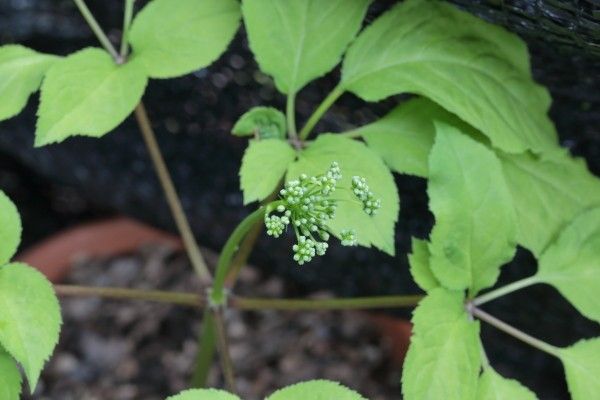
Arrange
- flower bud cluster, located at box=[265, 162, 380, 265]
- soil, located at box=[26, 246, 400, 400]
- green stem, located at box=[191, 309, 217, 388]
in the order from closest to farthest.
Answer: flower bud cluster, located at box=[265, 162, 380, 265]
green stem, located at box=[191, 309, 217, 388]
soil, located at box=[26, 246, 400, 400]

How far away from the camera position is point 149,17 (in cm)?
82

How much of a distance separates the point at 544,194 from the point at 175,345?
0.80 metres

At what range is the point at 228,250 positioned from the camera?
778 millimetres

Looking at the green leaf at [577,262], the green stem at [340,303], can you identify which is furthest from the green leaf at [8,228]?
→ the green leaf at [577,262]

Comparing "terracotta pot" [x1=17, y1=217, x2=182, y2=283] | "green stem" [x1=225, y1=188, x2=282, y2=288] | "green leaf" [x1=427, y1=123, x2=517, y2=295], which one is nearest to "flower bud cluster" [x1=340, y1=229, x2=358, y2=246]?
"green leaf" [x1=427, y1=123, x2=517, y2=295]

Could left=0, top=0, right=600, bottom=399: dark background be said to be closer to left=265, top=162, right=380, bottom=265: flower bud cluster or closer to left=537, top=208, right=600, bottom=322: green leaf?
left=537, top=208, right=600, bottom=322: green leaf

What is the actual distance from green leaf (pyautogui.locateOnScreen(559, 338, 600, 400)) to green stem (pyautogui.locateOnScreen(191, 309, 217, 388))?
40cm

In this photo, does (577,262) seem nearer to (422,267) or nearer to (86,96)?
(422,267)

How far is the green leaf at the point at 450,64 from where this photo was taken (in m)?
0.80

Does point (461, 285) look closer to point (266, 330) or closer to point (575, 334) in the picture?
point (575, 334)

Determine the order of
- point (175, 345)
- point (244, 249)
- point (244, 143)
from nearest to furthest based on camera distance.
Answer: point (244, 249)
point (244, 143)
point (175, 345)

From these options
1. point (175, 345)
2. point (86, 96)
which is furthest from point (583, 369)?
point (175, 345)

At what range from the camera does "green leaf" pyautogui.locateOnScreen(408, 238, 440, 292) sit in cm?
76

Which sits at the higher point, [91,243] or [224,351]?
[224,351]
